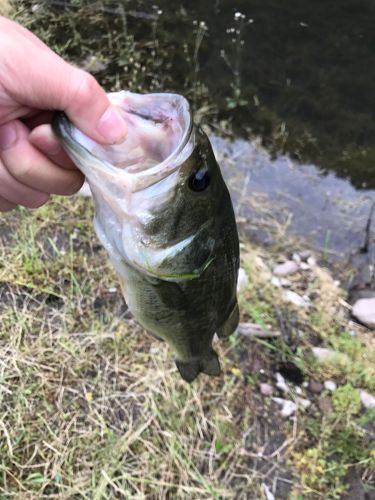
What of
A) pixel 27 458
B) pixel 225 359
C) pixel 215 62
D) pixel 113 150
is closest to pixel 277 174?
pixel 215 62

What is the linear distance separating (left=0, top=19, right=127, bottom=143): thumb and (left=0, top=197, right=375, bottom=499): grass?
1.80 metres

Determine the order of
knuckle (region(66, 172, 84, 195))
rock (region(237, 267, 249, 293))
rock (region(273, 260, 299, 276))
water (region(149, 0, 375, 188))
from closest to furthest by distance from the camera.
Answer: knuckle (region(66, 172, 84, 195)) → rock (region(237, 267, 249, 293)) → rock (region(273, 260, 299, 276)) → water (region(149, 0, 375, 188))

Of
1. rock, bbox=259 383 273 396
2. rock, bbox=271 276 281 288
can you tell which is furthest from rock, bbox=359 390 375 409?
rock, bbox=271 276 281 288

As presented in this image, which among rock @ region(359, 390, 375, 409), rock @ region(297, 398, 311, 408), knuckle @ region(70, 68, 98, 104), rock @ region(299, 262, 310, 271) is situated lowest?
rock @ region(299, 262, 310, 271)

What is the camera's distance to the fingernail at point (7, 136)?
1629 millimetres

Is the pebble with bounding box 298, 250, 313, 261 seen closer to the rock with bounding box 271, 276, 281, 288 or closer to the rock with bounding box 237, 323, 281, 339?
the rock with bounding box 271, 276, 281, 288

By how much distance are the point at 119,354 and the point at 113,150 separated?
1804 mm

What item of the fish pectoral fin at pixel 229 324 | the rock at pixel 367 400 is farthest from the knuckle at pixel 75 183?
the rock at pixel 367 400

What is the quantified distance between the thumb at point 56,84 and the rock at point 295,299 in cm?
273

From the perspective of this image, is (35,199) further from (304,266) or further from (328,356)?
(304,266)

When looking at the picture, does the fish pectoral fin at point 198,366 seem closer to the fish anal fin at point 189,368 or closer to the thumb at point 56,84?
the fish anal fin at point 189,368

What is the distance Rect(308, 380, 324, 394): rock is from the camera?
11.1 feet

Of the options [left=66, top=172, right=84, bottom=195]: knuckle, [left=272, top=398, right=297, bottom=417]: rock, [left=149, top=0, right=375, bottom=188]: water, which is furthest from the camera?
[left=149, top=0, right=375, bottom=188]: water

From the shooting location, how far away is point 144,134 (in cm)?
154
